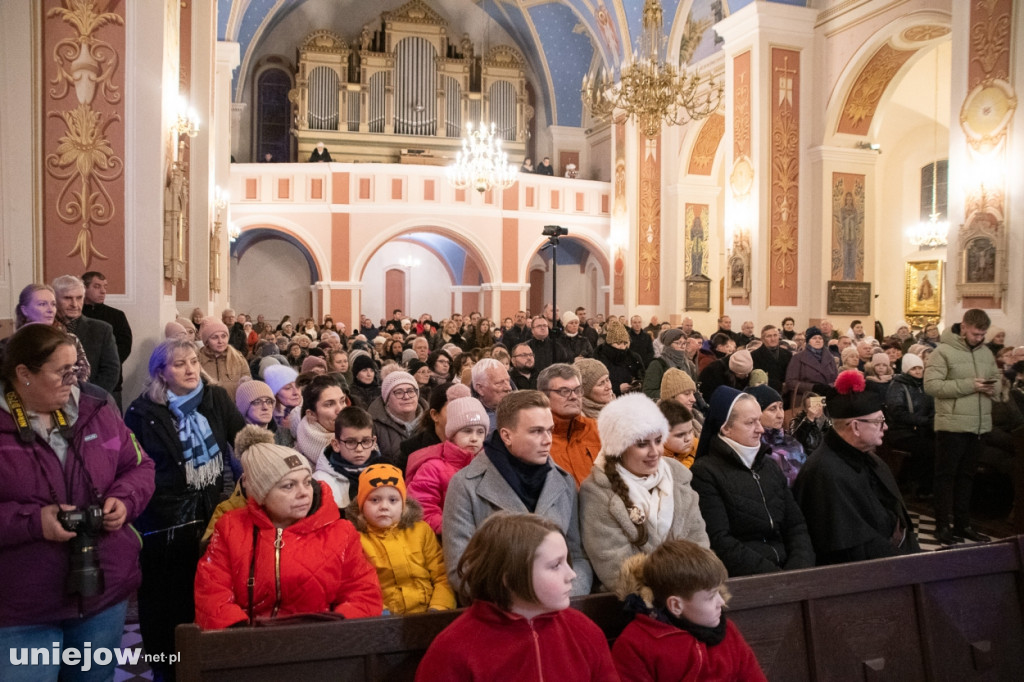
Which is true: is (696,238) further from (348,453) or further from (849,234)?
(348,453)

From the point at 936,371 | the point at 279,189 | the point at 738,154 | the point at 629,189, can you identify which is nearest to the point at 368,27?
the point at 279,189

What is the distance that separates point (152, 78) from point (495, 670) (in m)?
5.75

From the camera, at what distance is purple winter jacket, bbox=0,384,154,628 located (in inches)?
94.6

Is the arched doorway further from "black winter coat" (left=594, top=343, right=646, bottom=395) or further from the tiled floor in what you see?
the tiled floor

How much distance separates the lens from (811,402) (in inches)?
207

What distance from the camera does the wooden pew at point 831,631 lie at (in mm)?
2098

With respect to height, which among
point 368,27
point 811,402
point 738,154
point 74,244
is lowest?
point 811,402

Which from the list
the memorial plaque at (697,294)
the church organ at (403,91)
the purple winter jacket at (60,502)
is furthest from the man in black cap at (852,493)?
the church organ at (403,91)

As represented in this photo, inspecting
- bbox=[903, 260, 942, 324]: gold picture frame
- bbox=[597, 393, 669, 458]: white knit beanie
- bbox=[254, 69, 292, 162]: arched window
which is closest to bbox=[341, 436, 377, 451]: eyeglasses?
bbox=[597, 393, 669, 458]: white knit beanie

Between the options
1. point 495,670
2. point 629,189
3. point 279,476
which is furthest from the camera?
point 629,189

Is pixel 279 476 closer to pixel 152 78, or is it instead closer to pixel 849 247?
pixel 152 78

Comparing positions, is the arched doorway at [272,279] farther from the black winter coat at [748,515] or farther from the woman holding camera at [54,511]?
the woman holding camera at [54,511]

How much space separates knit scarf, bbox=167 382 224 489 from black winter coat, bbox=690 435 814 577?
1928 mm

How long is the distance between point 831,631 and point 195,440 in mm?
2447
